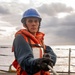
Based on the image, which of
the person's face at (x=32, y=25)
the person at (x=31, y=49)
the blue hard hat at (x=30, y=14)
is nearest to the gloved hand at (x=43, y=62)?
the person at (x=31, y=49)

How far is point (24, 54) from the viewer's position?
313 cm

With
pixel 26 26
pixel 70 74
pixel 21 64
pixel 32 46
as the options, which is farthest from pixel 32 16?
pixel 70 74

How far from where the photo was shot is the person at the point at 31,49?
2.98 m

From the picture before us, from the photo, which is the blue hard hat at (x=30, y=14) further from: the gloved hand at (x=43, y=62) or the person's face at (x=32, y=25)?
the gloved hand at (x=43, y=62)

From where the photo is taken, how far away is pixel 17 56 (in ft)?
10.5

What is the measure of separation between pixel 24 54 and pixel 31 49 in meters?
0.11

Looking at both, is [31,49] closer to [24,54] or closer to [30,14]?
[24,54]

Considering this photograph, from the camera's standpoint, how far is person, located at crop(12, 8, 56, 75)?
2979 millimetres

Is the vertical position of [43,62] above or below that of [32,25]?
below

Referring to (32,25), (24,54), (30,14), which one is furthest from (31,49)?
(30,14)

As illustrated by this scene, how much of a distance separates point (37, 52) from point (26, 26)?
342 millimetres

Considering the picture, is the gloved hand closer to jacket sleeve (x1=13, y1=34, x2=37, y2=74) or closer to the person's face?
jacket sleeve (x1=13, y1=34, x2=37, y2=74)

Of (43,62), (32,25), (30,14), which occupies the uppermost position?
(30,14)

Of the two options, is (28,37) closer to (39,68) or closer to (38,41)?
(38,41)
